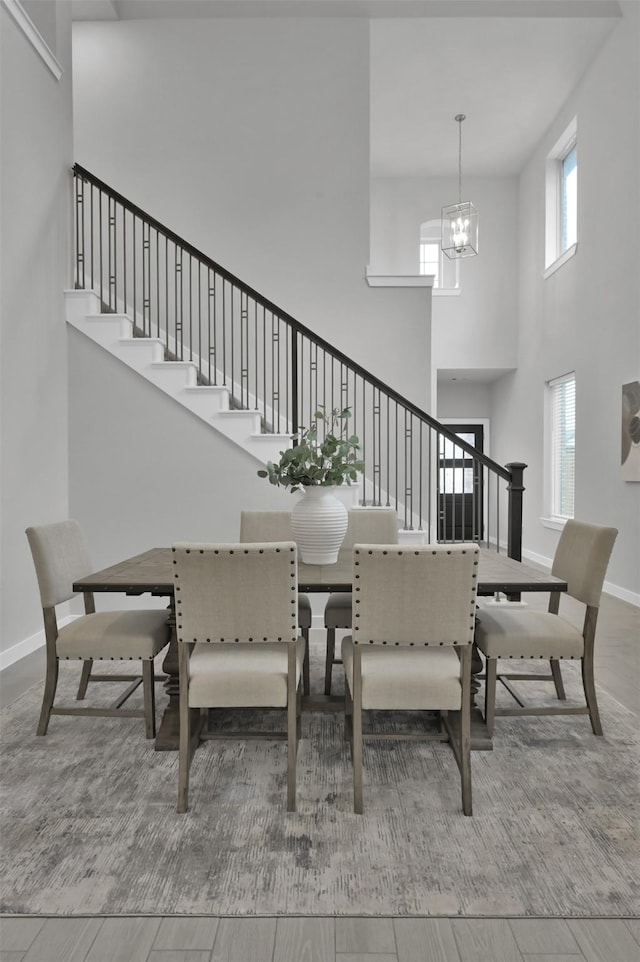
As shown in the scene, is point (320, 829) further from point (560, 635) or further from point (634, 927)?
point (560, 635)

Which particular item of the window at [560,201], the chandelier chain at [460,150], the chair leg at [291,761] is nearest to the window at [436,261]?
the chandelier chain at [460,150]

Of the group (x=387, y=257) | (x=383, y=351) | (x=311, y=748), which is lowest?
(x=311, y=748)

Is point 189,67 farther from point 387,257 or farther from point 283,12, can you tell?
point 387,257

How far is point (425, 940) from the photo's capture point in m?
1.62

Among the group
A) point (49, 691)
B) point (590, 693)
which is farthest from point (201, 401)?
point (590, 693)

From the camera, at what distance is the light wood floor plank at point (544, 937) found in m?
1.59

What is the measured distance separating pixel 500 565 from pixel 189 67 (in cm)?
601

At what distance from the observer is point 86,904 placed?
1.75 m

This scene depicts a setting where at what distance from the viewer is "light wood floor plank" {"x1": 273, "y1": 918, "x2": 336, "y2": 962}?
1.57m

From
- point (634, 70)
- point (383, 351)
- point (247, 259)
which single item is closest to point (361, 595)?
point (383, 351)

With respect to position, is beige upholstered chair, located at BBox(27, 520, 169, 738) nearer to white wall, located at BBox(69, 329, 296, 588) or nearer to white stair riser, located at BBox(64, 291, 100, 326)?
white wall, located at BBox(69, 329, 296, 588)

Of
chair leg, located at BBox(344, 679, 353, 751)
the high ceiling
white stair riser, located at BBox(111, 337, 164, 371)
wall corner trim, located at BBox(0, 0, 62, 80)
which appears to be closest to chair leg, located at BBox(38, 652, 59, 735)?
chair leg, located at BBox(344, 679, 353, 751)

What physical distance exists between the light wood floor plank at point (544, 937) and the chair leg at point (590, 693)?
125cm

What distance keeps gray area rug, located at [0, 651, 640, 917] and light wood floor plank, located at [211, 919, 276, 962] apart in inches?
1.7
